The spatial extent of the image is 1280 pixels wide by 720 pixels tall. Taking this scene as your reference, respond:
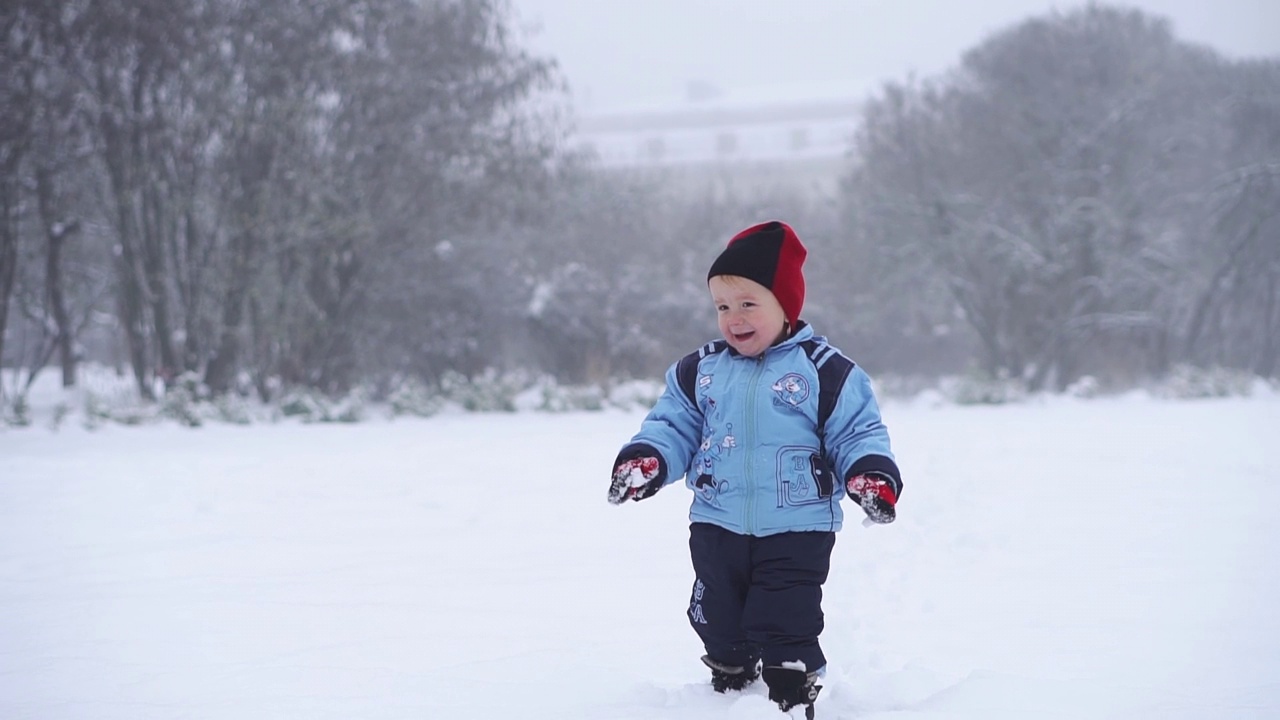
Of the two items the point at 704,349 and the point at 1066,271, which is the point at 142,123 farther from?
the point at 1066,271

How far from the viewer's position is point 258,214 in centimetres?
1139

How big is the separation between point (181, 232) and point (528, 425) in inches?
226

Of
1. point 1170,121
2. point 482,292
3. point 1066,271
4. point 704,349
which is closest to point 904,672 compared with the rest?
point 704,349

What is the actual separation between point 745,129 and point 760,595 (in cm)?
5223

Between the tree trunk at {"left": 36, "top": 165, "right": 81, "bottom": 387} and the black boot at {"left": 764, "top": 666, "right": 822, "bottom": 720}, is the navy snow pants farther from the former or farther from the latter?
the tree trunk at {"left": 36, "top": 165, "right": 81, "bottom": 387}

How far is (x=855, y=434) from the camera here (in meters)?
2.57

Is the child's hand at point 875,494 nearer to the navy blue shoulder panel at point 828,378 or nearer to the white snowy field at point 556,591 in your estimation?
the navy blue shoulder panel at point 828,378

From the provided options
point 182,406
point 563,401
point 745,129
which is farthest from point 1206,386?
point 745,129

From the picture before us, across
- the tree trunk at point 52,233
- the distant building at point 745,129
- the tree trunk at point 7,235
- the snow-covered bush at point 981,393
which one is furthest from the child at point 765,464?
the distant building at point 745,129

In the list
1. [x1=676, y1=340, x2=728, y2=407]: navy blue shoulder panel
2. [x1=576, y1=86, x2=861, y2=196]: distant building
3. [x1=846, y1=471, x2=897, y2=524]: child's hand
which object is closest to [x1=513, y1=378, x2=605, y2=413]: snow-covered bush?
[x1=676, y1=340, x2=728, y2=407]: navy blue shoulder panel

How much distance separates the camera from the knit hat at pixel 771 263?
272cm

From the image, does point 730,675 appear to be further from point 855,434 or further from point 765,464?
point 855,434

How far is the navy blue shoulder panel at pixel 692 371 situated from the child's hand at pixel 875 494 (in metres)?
0.55

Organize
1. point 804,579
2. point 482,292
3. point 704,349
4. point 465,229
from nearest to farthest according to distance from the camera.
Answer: point 804,579 → point 704,349 → point 465,229 → point 482,292
